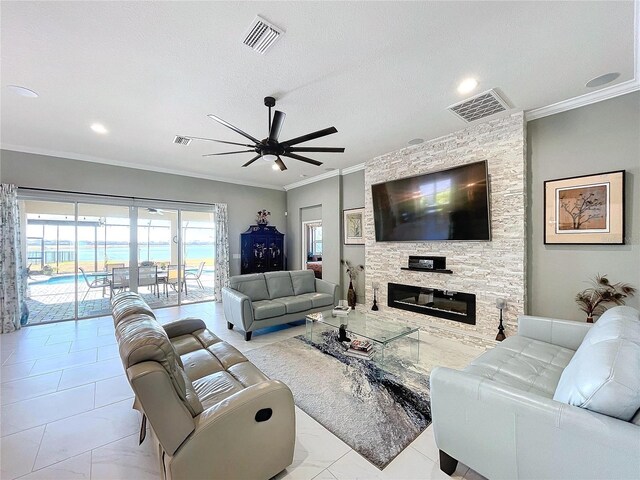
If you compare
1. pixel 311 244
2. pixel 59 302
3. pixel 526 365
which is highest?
pixel 311 244

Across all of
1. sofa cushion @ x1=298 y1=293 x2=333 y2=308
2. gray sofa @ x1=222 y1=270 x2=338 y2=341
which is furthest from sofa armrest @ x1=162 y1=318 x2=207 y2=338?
sofa cushion @ x1=298 y1=293 x2=333 y2=308

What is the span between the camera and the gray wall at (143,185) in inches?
179

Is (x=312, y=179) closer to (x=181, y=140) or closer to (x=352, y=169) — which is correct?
(x=352, y=169)

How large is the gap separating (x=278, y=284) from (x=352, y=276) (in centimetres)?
173

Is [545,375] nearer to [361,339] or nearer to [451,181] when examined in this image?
[361,339]

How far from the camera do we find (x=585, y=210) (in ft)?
10.0

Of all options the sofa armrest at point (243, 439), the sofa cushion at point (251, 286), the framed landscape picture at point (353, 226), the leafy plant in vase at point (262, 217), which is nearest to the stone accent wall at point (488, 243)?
the framed landscape picture at point (353, 226)

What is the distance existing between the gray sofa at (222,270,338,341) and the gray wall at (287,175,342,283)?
105 centimetres

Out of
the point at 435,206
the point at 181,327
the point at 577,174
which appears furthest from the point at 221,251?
the point at 577,174

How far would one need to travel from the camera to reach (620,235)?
9.34 feet

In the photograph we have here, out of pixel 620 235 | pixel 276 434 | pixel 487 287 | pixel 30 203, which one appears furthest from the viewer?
pixel 30 203

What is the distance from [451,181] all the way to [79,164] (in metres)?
6.46

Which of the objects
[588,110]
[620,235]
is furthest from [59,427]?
[588,110]

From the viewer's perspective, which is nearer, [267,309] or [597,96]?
[597,96]
